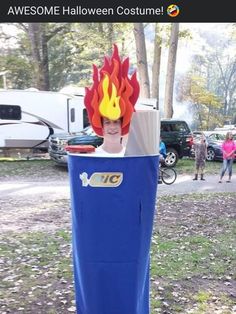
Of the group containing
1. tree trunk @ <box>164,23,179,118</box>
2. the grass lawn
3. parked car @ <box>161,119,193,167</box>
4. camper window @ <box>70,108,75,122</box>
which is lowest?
the grass lawn

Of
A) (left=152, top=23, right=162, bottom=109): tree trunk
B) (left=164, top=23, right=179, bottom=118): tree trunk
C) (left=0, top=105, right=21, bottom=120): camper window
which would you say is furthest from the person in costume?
(left=152, top=23, right=162, bottom=109): tree trunk

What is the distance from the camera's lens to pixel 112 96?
301 centimetres

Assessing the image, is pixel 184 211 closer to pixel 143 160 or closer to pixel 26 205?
pixel 26 205

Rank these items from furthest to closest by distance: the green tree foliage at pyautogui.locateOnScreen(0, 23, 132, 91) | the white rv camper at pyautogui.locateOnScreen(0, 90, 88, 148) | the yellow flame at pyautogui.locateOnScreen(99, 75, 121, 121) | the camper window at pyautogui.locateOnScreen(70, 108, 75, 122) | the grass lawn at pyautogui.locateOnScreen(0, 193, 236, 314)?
1. the green tree foliage at pyautogui.locateOnScreen(0, 23, 132, 91)
2. the camper window at pyautogui.locateOnScreen(70, 108, 75, 122)
3. the white rv camper at pyautogui.locateOnScreen(0, 90, 88, 148)
4. the grass lawn at pyautogui.locateOnScreen(0, 193, 236, 314)
5. the yellow flame at pyautogui.locateOnScreen(99, 75, 121, 121)

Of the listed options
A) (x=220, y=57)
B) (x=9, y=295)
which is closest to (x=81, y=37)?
(x=9, y=295)

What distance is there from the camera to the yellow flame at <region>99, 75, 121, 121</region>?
2988 mm

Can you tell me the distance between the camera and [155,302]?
13.9 ft

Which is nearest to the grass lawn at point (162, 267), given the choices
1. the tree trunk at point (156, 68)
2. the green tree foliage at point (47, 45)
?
the tree trunk at point (156, 68)

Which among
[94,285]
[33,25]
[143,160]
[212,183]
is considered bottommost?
[212,183]

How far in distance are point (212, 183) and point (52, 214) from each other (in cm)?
708

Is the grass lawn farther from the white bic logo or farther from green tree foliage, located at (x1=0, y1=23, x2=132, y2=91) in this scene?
green tree foliage, located at (x1=0, y1=23, x2=132, y2=91)

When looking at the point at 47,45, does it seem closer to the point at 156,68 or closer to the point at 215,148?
the point at 156,68

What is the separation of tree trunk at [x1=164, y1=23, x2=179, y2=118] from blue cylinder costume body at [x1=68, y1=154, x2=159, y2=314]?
17.3 metres

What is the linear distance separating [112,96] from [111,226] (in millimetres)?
957
